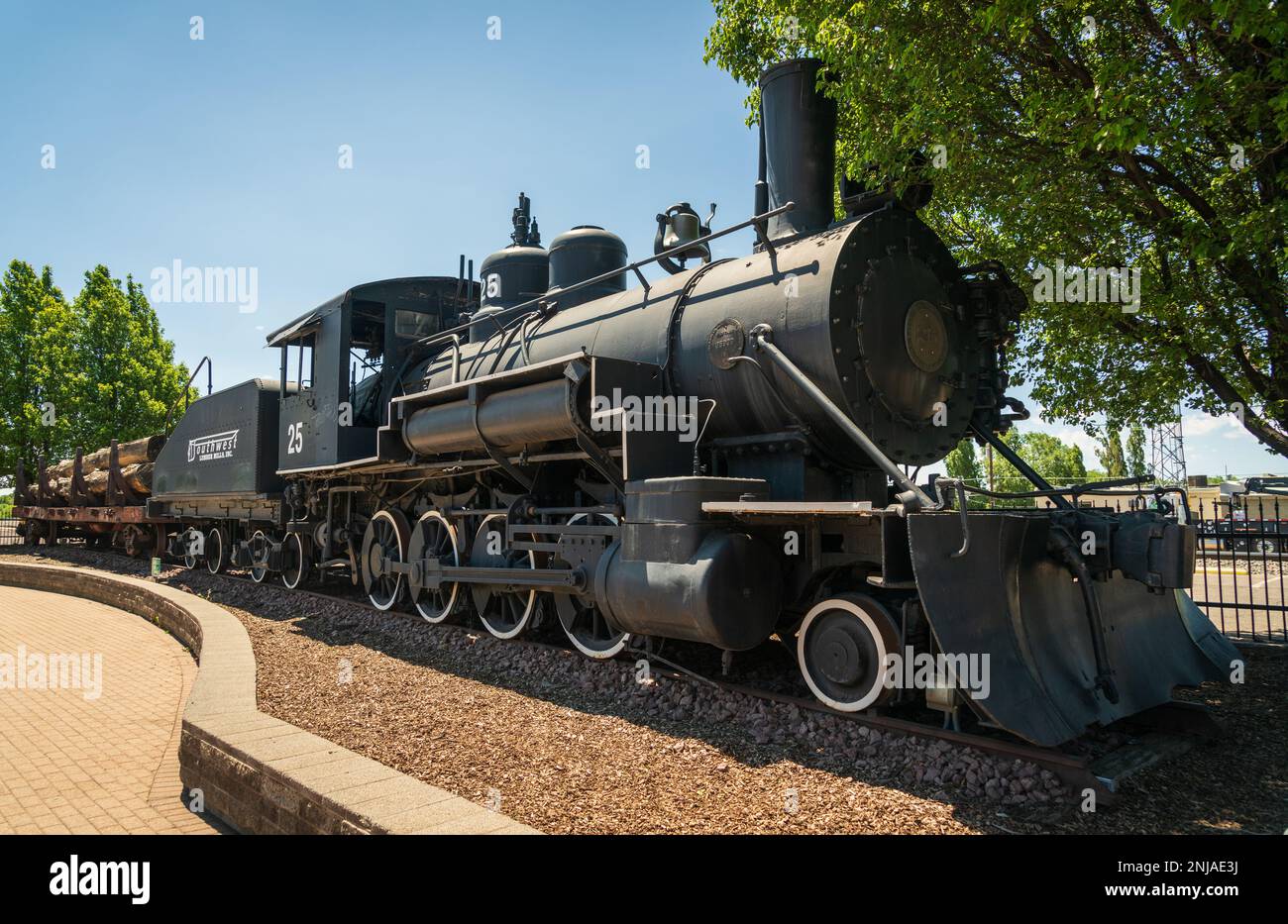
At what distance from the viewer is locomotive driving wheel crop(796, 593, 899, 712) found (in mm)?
4488

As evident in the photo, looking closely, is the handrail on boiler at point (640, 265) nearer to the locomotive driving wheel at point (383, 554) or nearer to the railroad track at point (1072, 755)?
the locomotive driving wheel at point (383, 554)

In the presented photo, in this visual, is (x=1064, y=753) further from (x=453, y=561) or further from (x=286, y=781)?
(x=453, y=561)

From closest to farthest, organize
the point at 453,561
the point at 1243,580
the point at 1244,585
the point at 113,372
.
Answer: the point at 453,561, the point at 1244,585, the point at 1243,580, the point at 113,372

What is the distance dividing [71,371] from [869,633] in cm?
2991

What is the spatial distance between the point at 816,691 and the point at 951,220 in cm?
719

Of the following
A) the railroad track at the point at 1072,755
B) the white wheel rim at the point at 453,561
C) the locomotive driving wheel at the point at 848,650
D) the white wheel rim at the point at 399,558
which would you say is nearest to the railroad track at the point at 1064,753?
the railroad track at the point at 1072,755

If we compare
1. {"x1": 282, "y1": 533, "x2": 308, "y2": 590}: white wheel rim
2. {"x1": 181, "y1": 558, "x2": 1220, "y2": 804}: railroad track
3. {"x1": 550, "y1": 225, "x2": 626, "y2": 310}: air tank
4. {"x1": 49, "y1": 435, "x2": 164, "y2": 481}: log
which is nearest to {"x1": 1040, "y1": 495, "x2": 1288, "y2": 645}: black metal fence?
{"x1": 181, "y1": 558, "x2": 1220, "y2": 804}: railroad track

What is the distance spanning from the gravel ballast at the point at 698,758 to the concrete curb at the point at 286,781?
0.46 m

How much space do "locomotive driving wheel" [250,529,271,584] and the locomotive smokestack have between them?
942 cm

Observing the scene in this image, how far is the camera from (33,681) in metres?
6.90

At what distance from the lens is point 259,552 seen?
12.1m

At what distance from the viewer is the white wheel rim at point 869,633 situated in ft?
14.7

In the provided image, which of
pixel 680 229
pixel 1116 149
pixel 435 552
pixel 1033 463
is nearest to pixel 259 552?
pixel 435 552

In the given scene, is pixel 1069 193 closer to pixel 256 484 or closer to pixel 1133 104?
pixel 1133 104
